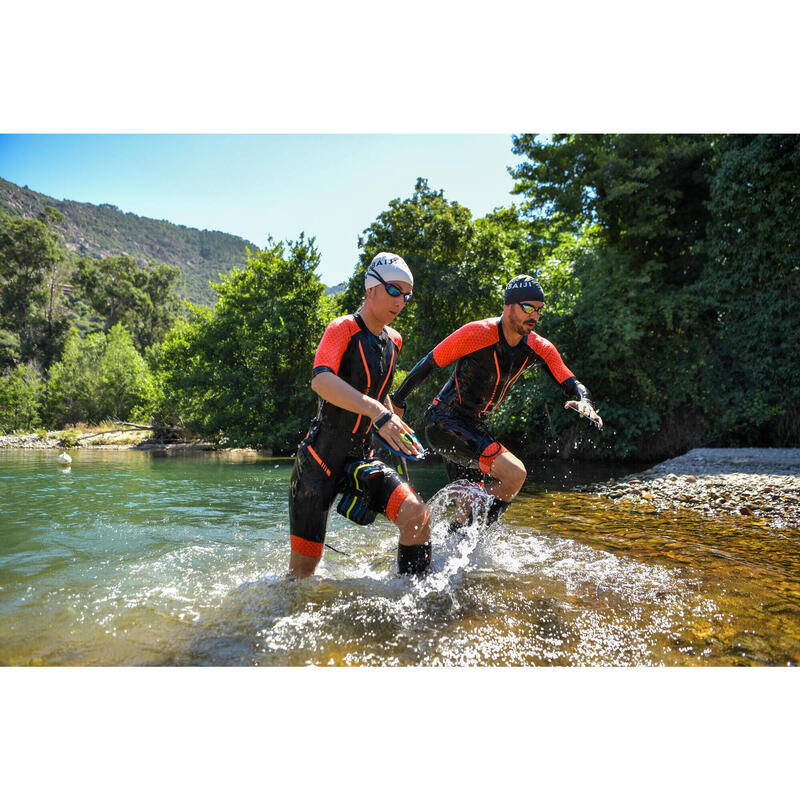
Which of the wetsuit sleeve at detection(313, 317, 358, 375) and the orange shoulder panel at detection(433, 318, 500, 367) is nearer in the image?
the wetsuit sleeve at detection(313, 317, 358, 375)

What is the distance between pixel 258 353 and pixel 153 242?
118429mm

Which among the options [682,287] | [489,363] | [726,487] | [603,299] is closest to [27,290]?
[603,299]

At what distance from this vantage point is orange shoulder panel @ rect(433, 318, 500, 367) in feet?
15.2

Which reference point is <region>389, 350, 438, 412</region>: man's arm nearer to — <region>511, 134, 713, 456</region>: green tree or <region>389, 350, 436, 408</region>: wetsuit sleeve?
<region>389, 350, 436, 408</region>: wetsuit sleeve

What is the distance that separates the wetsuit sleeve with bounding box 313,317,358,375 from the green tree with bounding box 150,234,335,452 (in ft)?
68.2

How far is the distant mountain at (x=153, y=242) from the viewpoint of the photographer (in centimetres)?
10475

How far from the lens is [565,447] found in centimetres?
1731

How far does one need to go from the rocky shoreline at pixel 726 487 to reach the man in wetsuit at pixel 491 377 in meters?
3.66

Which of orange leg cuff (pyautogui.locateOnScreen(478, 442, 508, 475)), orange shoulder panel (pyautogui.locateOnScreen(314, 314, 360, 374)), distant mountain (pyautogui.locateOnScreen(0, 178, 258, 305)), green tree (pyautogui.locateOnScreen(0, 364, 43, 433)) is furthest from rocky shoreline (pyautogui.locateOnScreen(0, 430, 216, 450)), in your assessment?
distant mountain (pyautogui.locateOnScreen(0, 178, 258, 305))

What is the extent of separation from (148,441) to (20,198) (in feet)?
135

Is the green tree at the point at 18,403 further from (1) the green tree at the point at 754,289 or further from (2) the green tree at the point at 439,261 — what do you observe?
(1) the green tree at the point at 754,289

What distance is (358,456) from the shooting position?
3.71 m

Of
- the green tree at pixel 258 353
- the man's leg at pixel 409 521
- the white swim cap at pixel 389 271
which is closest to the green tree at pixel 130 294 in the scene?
the green tree at pixel 258 353

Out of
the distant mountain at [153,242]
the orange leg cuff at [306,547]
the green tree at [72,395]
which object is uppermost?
the distant mountain at [153,242]
